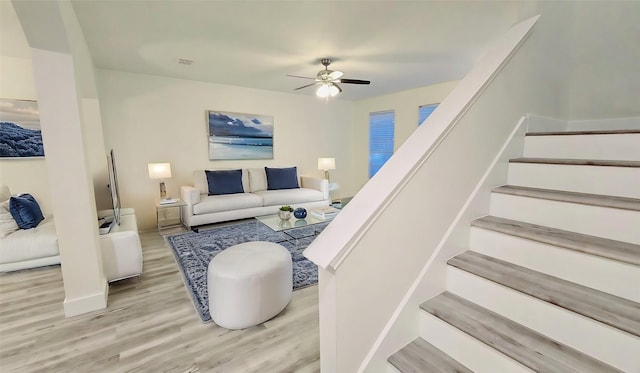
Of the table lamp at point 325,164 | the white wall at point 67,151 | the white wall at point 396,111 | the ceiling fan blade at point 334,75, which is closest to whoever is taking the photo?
the white wall at point 67,151

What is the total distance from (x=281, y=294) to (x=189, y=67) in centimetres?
333

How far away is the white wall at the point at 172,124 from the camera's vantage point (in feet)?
12.8

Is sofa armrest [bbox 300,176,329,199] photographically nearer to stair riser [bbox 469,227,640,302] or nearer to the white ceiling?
the white ceiling

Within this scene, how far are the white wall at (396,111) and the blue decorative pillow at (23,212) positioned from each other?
214 inches

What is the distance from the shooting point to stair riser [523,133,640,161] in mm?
1440

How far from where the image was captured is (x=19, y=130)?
3275 mm

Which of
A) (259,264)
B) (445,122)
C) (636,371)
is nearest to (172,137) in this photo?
(259,264)

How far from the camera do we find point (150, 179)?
4.23 m

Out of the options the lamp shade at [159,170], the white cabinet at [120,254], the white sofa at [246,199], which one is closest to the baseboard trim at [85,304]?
the white cabinet at [120,254]

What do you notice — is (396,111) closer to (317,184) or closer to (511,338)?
(317,184)

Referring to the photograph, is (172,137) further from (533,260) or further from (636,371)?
(636,371)

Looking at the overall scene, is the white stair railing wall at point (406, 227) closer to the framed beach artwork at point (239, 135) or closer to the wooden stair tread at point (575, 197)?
the wooden stair tread at point (575, 197)

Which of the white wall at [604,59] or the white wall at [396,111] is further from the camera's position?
the white wall at [396,111]

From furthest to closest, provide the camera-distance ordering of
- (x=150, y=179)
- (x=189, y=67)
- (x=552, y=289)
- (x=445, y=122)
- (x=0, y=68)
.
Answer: (x=150, y=179) < (x=189, y=67) < (x=0, y=68) < (x=445, y=122) < (x=552, y=289)
